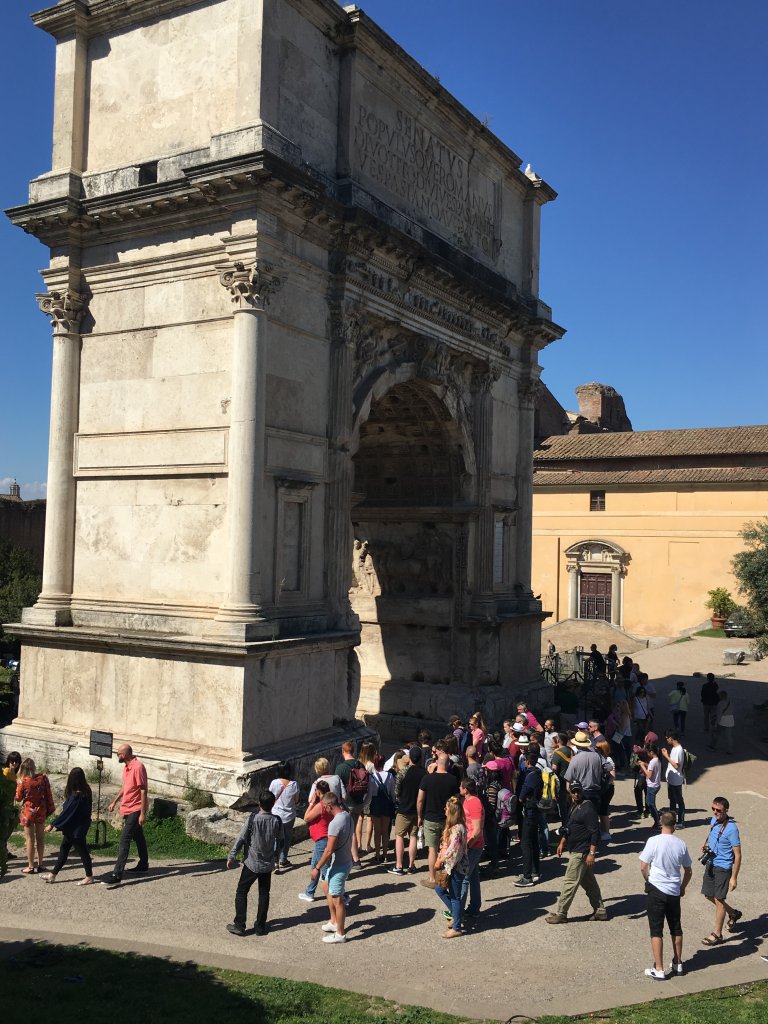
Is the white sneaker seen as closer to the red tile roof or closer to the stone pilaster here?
the stone pilaster

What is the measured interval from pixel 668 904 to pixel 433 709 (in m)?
11.9

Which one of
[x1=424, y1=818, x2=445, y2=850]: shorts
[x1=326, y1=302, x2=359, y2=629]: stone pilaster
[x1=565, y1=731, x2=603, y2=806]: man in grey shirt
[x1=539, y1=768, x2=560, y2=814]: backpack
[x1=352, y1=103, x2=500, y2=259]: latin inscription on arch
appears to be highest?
[x1=352, y1=103, x2=500, y2=259]: latin inscription on arch

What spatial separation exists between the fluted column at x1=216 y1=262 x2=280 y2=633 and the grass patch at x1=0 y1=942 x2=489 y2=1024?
18.2 ft

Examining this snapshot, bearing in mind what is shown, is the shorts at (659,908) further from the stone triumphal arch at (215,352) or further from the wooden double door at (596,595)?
the wooden double door at (596,595)

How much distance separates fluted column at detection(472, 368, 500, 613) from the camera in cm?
2056

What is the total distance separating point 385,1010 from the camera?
7836 mm

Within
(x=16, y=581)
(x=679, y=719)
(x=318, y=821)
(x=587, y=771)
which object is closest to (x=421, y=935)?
(x=318, y=821)

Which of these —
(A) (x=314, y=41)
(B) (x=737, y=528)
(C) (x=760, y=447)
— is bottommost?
(B) (x=737, y=528)

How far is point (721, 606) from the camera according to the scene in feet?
130

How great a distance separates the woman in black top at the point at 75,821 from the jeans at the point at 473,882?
4.37 metres

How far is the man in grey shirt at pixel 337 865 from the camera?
367 inches

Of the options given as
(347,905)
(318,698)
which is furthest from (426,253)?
(347,905)

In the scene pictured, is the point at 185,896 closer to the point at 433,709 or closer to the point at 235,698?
the point at 235,698

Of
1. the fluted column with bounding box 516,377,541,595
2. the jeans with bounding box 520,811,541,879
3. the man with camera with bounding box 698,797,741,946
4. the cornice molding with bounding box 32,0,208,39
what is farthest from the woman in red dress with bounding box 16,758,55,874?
the fluted column with bounding box 516,377,541,595
